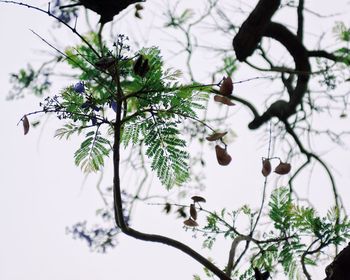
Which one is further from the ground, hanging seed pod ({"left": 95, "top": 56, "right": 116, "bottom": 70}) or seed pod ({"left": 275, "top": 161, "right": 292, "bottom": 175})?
seed pod ({"left": 275, "top": 161, "right": 292, "bottom": 175})

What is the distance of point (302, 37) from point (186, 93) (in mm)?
2334

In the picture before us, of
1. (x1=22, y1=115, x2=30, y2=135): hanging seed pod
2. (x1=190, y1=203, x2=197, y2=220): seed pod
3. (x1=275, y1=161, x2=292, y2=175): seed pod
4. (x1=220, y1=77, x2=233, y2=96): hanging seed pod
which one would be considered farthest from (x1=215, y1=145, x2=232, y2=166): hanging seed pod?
→ (x1=22, y1=115, x2=30, y2=135): hanging seed pod

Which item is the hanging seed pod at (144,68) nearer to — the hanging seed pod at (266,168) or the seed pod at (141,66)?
the seed pod at (141,66)

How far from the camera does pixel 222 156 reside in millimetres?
1617

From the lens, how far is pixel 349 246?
1.28 m

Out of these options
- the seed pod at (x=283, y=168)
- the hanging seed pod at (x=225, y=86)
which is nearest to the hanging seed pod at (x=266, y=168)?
the seed pod at (x=283, y=168)

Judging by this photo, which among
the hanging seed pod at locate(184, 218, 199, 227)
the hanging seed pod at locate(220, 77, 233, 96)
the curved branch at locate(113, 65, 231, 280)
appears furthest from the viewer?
the hanging seed pod at locate(184, 218, 199, 227)

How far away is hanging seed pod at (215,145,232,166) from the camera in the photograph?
1.61 m

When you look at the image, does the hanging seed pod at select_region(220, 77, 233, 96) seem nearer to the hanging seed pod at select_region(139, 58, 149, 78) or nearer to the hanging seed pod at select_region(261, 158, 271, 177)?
the hanging seed pod at select_region(139, 58, 149, 78)

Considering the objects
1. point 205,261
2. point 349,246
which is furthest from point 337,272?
point 205,261

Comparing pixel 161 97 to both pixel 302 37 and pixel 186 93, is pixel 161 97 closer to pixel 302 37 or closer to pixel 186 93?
pixel 186 93

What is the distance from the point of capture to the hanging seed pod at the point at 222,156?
1614 mm

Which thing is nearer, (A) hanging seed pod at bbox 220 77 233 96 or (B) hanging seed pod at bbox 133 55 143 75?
(B) hanging seed pod at bbox 133 55 143 75

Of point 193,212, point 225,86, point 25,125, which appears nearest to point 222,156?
point 225,86
